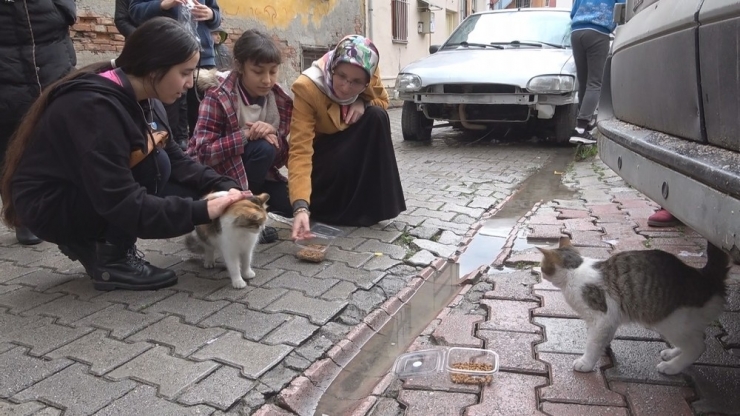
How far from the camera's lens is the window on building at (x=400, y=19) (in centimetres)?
1559

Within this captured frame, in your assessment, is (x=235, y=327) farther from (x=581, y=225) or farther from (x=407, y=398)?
(x=581, y=225)

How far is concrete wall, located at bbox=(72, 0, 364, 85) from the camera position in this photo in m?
6.20

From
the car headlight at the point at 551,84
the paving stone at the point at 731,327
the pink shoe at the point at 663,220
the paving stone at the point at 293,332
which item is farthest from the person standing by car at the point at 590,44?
the paving stone at the point at 293,332

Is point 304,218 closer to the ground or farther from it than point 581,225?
farther from it

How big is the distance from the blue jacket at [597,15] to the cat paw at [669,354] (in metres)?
4.58

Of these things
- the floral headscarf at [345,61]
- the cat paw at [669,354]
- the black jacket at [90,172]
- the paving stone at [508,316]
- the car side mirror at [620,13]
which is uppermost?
the car side mirror at [620,13]

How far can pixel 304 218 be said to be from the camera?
307cm

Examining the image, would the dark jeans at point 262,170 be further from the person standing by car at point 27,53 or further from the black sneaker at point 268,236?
the person standing by car at point 27,53

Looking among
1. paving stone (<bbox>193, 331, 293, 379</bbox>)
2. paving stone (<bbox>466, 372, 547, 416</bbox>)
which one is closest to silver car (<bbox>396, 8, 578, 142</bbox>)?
paving stone (<bbox>466, 372, 547, 416</bbox>)

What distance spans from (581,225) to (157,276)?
273cm

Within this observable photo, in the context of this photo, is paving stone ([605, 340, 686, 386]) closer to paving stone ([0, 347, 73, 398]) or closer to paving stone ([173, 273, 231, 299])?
paving stone ([173, 273, 231, 299])

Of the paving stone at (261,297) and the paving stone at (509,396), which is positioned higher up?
the paving stone at (261,297)

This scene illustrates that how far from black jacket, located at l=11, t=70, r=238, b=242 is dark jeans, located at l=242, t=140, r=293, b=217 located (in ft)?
3.12

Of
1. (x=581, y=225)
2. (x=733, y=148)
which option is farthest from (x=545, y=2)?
(x=733, y=148)
